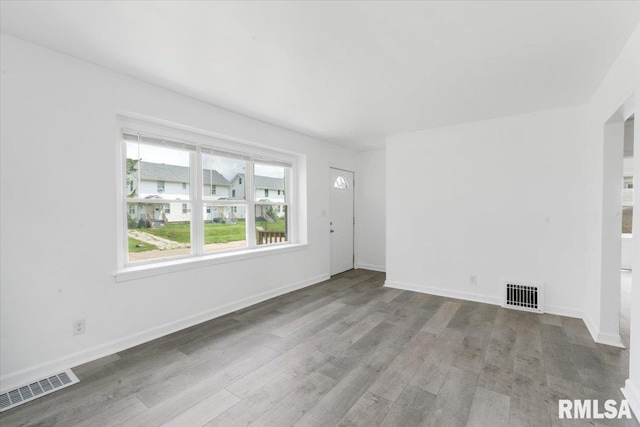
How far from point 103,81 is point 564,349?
5.00 metres

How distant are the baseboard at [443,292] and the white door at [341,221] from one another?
1266 millimetres

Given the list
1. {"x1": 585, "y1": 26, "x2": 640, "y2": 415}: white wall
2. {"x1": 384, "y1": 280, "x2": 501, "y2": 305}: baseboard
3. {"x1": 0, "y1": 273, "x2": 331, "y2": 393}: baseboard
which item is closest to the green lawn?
{"x1": 0, "y1": 273, "x2": 331, "y2": 393}: baseboard

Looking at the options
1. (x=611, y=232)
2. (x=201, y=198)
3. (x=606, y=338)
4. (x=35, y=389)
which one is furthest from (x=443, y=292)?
(x=35, y=389)

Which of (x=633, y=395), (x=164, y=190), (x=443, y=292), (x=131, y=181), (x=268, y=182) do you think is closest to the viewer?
(x=633, y=395)

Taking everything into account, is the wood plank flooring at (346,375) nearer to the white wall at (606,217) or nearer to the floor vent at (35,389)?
the floor vent at (35,389)

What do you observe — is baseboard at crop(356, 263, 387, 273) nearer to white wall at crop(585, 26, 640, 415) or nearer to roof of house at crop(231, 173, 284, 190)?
roof of house at crop(231, 173, 284, 190)

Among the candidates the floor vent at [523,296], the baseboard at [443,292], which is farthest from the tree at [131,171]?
the floor vent at [523,296]

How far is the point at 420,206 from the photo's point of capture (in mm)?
4535

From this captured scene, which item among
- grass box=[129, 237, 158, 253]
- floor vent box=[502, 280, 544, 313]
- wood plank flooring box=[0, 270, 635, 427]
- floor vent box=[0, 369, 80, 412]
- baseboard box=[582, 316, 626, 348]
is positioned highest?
grass box=[129, 237, 158, 253]

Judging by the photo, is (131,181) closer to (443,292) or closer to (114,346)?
(114,346)

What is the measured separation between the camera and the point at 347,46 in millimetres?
2160

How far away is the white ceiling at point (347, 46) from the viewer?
179 centimetres

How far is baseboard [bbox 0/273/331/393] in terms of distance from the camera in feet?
6.95

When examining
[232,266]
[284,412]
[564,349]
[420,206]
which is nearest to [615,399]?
[564,349]
